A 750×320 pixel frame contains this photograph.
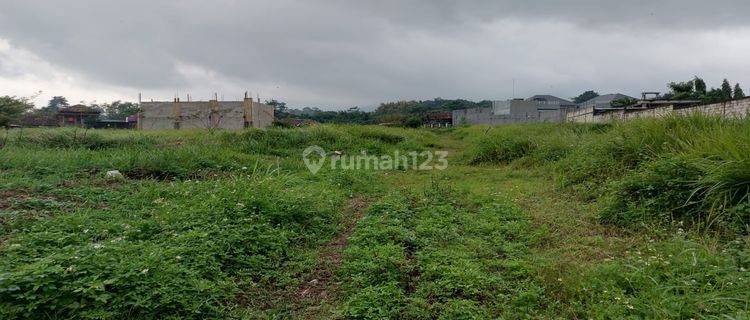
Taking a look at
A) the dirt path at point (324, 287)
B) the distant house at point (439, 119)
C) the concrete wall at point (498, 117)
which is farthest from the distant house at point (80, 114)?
the concrete wall at point (498, 117)

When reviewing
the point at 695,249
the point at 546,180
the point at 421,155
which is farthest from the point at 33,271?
the point at 421,155

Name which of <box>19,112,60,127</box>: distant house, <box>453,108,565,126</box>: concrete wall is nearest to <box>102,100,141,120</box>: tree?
<box>19,112,60,127</box>: distant house

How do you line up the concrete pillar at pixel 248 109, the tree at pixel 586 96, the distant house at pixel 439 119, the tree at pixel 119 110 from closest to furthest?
the concrete pillar at pixel 248 109
the tree at pixel 119 110
the distant house at pixel 439 119
the tree at pixel 586 96

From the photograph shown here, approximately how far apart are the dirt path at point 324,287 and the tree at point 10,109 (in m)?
10.4

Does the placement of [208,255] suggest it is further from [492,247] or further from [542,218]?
[542,218]

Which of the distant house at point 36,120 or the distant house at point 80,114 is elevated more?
the distant house at point 80,114

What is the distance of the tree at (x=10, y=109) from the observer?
994cm

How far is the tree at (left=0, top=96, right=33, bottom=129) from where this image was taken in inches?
391

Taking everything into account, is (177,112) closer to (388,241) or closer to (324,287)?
(388,241)

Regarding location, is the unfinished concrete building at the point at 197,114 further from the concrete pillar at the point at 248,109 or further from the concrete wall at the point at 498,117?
the concrete wall at the point at 498,117

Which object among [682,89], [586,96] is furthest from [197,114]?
[586,96]

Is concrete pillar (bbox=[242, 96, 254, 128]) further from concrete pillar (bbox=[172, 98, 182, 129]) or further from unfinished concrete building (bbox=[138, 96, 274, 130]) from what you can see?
concrete pillar (bbox=[172, 98, 182, 129])

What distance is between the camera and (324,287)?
2.78 metres

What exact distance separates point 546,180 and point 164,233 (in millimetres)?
5349
